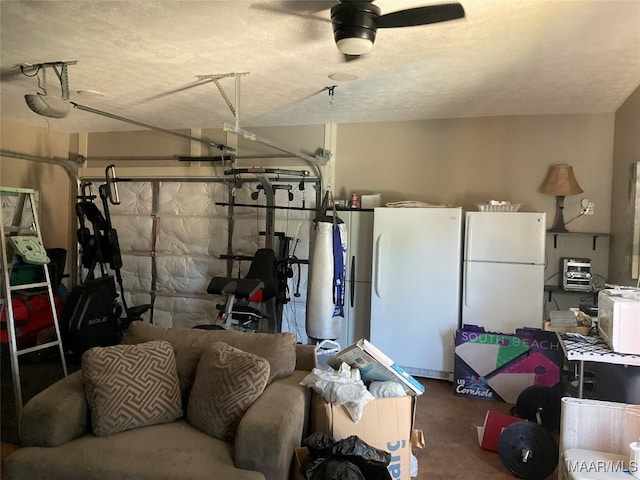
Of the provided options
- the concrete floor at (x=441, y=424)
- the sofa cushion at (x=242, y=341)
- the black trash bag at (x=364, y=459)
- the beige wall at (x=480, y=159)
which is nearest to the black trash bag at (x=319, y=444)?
the black trash bag at (x=364, y=459)

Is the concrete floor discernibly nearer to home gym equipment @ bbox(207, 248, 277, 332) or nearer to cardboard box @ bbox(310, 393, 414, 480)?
cardboard box @ bbox(310, 393, 414, 480)

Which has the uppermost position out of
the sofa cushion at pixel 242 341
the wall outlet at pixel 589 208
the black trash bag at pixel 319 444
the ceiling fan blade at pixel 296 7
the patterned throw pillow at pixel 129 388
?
the ceiling fan blade at pixel 296 7

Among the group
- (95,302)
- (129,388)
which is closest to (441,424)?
(129,388)

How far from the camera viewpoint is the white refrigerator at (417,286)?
14.9 ft

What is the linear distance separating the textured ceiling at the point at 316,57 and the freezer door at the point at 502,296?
155 centimetres

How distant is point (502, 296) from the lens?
4.41 m

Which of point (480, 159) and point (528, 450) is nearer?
point (528, 450)

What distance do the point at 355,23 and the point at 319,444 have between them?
2062 mm

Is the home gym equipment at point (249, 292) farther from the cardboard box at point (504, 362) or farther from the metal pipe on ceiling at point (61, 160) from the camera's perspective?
the metal pipe on ceiling at point (61, 160)

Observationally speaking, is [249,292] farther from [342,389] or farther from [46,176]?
[46,176]

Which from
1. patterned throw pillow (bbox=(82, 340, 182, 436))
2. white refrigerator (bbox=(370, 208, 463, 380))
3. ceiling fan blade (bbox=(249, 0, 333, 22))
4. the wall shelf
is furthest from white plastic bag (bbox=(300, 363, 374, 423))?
the wall shelf

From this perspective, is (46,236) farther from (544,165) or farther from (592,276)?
(592,276)

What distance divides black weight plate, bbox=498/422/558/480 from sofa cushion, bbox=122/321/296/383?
1.41 metres

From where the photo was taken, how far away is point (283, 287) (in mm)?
5121
